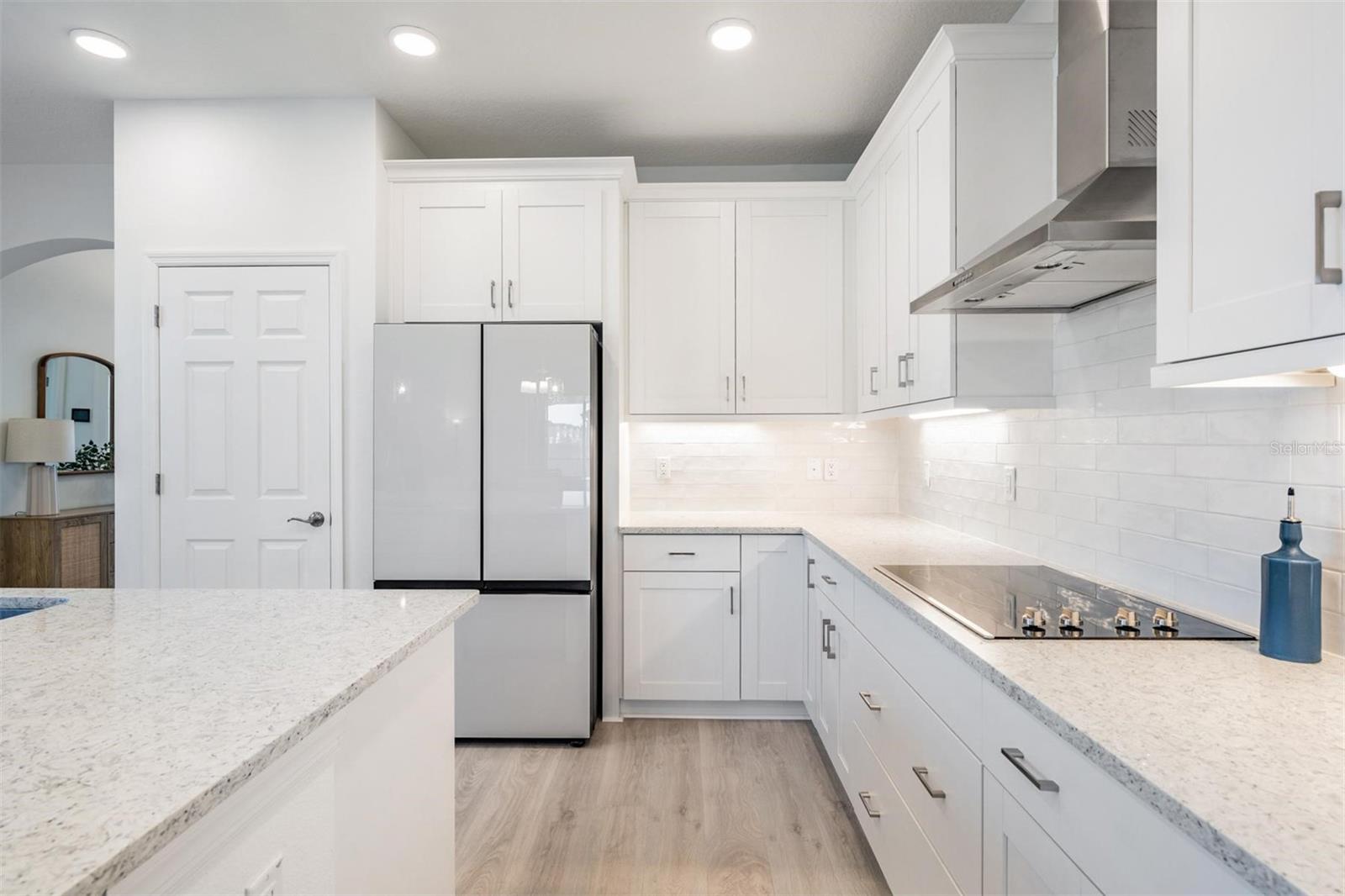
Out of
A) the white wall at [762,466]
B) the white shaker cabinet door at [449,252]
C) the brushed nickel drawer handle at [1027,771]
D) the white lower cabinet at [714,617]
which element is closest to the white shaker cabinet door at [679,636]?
the white lower cabinet at [714,617]

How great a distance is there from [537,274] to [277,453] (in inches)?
53.9

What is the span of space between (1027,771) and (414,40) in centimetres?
285

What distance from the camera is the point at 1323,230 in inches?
31.9

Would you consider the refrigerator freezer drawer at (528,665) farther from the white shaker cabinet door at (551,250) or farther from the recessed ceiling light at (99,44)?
the recessed ceiling light at (99,44)

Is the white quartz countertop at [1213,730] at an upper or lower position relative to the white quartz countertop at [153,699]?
lower

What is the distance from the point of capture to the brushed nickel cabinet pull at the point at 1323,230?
0.80 metres

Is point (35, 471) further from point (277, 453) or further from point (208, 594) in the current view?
point (208, 594)

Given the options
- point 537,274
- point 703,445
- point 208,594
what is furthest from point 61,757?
point 703,445

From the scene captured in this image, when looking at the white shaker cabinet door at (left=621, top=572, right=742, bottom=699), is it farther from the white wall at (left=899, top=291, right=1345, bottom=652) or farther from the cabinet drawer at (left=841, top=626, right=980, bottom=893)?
the white wall at (left=899, top=291, right=1345, bottom=652)

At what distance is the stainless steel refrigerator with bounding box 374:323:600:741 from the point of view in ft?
8.98

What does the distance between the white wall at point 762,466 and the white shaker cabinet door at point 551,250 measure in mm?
866

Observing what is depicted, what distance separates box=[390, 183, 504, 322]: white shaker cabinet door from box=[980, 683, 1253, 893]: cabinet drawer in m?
2.55

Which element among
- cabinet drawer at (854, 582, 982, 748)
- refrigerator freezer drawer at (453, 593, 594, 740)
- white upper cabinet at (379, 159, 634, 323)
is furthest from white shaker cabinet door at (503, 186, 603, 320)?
cabinet drawer at (854, 582, 982, 748)

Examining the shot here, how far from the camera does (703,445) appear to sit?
353 centimetres
